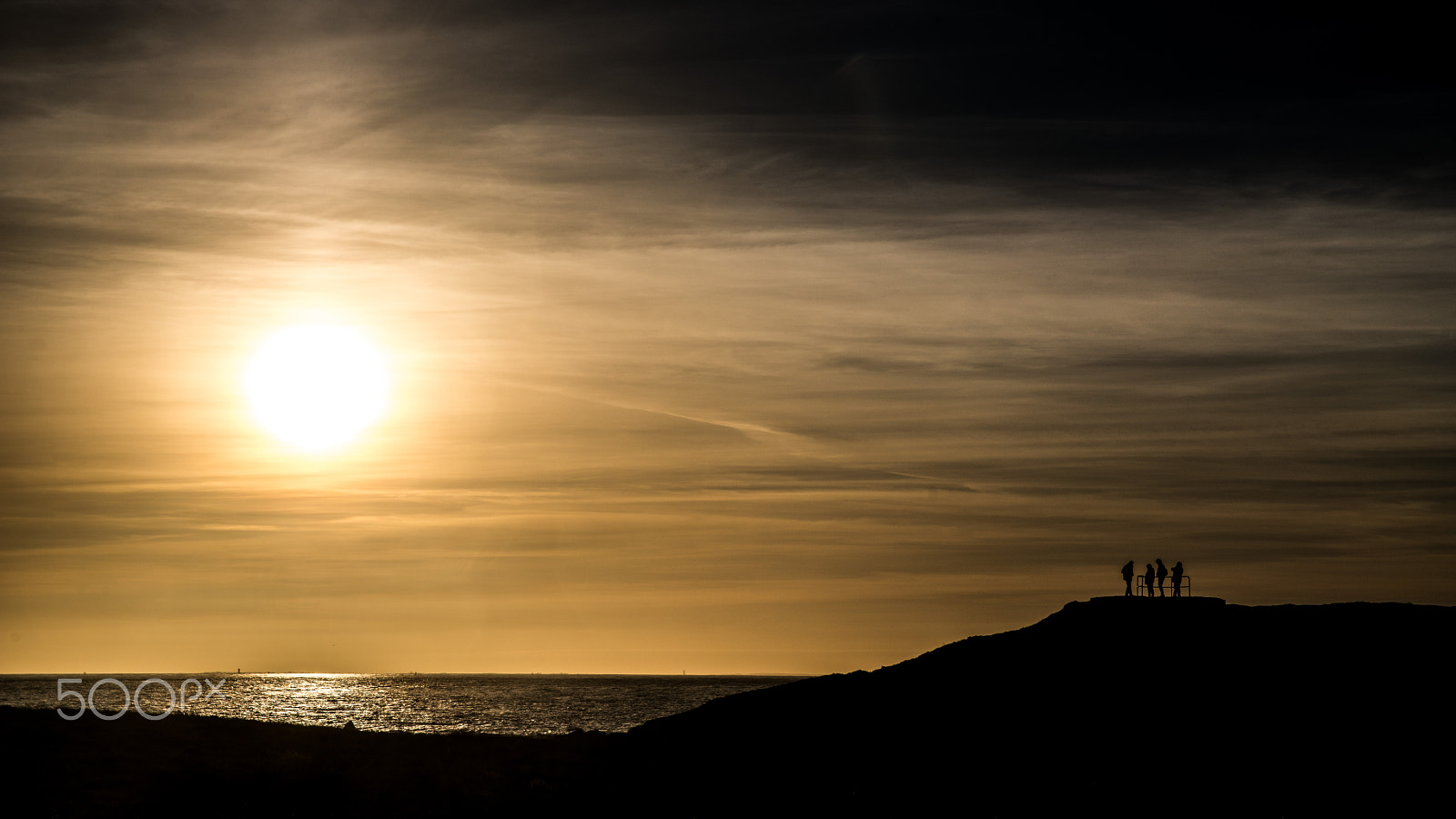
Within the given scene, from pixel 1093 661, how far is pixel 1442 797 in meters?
13.9

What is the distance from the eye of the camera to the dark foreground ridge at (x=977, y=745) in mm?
40688

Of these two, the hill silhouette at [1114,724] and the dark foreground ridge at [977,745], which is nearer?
the dark foreground ridge at [977,745]

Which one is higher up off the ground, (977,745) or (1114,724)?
(1114,724)

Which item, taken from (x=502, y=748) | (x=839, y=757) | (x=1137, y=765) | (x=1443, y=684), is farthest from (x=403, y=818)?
(x=1443, y=684)

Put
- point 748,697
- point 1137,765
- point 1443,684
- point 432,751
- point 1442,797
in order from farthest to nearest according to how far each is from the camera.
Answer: point 748,697, point 432,751, point 1443,684, point 1137,765, point 1442,797

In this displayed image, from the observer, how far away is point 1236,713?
45188mm

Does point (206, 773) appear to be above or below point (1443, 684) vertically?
below

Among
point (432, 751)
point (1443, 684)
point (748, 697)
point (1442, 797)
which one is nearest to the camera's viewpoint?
point (1442, 797)

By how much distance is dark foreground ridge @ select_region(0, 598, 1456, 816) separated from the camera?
1602 inches

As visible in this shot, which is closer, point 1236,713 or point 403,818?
point 403,818

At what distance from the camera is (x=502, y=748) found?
50906 millimetres

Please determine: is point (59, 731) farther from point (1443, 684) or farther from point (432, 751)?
point (1443, 684)

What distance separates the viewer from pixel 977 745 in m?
45.6

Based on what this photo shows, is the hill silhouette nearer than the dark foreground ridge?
No
